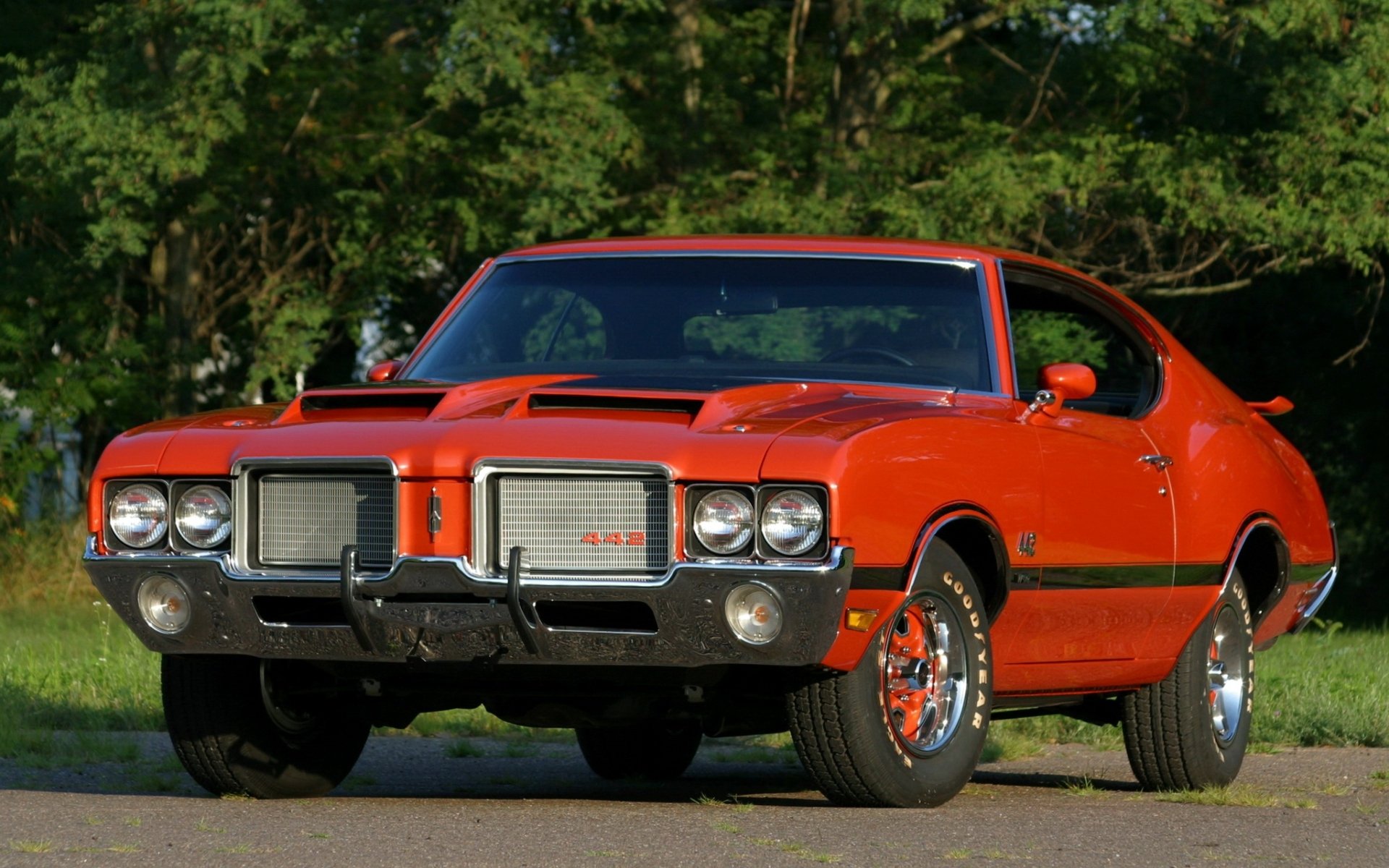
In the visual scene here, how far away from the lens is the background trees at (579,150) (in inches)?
768

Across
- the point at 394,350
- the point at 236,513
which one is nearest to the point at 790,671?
the point at 236,513

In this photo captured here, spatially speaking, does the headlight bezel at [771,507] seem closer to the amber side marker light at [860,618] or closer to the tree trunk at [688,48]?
the amber side marker light at [860,618]

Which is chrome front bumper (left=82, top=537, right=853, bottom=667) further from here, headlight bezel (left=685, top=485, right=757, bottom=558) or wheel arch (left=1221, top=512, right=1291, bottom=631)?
wheel arch (left=1221, top=512, right=1291, bottom=631)

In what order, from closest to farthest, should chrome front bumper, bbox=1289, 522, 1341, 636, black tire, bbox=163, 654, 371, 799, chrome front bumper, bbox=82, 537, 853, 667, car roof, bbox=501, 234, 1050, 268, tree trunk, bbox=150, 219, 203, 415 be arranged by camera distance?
chrome front bumper, bbox=82, 537, 853, 667 → black tire, bbox=163, 654, 371, 799 → car roof, bbox=501, 234, 1050, 268 → chrome front bumper, bbox=1289, 522, 1341, 636 → tree trunk, bbox=150, 219, 203, 415

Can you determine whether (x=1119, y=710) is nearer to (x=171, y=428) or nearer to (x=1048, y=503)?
(x=1048, y=503)

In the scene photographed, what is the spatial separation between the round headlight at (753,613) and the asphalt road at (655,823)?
52 centimetres

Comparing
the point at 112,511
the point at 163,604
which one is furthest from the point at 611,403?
the point at 112,511

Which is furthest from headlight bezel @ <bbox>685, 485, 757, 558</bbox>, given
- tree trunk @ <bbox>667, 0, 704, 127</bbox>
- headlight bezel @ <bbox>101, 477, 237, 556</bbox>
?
tree trunk @ <bbox>667, 0, 704, 127</bbox>

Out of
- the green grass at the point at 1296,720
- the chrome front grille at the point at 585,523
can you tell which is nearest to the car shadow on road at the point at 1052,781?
the green grass at the point at 1296,720

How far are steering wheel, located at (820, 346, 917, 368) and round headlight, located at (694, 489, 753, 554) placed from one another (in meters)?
1.51

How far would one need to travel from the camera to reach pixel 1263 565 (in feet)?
28.4

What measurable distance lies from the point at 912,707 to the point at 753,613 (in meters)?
0.82

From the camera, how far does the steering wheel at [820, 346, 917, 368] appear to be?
290 inches

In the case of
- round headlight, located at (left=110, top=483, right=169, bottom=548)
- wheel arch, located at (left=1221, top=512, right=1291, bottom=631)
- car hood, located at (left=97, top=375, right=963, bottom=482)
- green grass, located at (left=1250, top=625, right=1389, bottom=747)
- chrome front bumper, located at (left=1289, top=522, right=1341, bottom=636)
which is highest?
car hood, located at (left=97, top=375, right=963, bottom=482)
